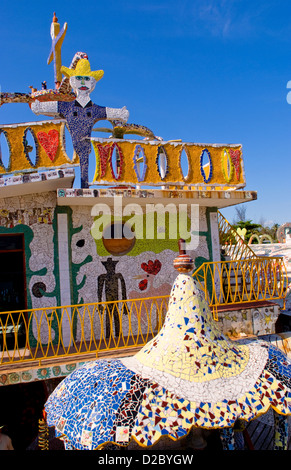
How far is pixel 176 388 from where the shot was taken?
140 inches

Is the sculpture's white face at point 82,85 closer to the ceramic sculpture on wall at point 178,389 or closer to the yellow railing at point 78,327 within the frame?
the yellow railing at point 78,327

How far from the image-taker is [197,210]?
861 centimetres

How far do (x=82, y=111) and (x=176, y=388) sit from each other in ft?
19.4

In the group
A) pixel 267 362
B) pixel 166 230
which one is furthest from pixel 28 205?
pixel 267 362

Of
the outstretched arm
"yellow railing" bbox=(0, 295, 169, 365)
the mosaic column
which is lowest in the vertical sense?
the mosaic column

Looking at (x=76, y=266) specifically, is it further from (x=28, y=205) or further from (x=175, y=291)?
(x=175, y=291)

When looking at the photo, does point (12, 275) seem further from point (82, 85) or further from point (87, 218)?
point (82, 85)

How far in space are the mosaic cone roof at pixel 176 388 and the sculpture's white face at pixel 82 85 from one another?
5211 millimetres

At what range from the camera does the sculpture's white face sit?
7.62 metres

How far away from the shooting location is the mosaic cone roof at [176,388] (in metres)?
3.32

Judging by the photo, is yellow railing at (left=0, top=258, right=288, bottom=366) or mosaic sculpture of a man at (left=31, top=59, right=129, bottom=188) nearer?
yellow railing at (left=0, top=258, right=288, bottom=366)

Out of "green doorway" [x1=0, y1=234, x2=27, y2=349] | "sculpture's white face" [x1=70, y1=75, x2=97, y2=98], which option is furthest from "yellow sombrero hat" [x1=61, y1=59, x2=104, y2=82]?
"green doorway" [x1=0, y1=234, x2=27, y2=349]

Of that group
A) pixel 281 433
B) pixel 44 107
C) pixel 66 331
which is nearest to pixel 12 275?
pixel 66 331

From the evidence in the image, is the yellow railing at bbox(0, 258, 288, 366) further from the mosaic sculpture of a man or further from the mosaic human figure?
the mosaic sculpture of a man
